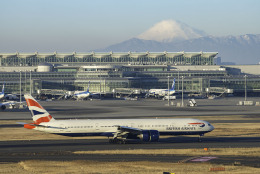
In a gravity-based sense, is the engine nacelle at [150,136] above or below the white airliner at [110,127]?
below

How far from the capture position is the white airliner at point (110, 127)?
235 feet

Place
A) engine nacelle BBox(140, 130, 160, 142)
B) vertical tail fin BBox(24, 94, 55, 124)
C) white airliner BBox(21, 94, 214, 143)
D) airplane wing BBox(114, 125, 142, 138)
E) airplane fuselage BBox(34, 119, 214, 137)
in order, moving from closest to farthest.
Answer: engine nacelle BBox(140, 130, 160, 142)
airplane wing BBox(114, 125, 142, 138)
white airliner BBox(21, 94, 214, 143)
vertical tail fin BBox(24, 94, 55, 124)
airplane fuselage BBox(34, 119, 214, 137)

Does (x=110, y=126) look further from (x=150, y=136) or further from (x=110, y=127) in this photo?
(x=150, y=136)

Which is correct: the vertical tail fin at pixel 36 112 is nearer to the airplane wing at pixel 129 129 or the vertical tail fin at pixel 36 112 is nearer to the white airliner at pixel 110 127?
the white airliner at pixel 110 127

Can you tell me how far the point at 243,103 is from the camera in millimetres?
172500

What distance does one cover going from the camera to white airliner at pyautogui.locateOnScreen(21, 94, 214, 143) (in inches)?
2821

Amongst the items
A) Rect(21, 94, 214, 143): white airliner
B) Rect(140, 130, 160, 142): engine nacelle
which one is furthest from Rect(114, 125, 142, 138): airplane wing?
Rect(140, 130, 160, 142): engine nacelle

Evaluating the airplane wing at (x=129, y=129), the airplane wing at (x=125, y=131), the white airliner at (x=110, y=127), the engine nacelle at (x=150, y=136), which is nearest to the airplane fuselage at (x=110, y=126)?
the white airliner at (x=110, y=127)

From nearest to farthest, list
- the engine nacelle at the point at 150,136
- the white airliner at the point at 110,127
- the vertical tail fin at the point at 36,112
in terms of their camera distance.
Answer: the engine nacelle at the point at 150,136 < the white airliner at the point at 110,127 < the vertical tail fin at the point at 36,112

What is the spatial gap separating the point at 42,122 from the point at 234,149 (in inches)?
1027

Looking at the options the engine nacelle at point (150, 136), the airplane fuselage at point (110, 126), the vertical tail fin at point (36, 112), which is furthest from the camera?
the airplane fuselage at point (110, 126)

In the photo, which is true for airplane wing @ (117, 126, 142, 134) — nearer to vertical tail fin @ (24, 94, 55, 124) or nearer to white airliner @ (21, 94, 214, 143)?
white airliner @ (21, 94, 214, 143)

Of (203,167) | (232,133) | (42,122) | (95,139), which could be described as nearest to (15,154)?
(42,122)

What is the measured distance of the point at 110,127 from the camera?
7338 cm
